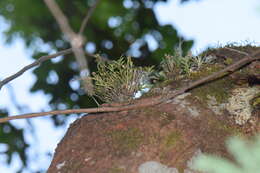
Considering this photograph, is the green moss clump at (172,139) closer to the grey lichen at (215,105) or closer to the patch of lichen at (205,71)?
the grey lichen at (215,105)

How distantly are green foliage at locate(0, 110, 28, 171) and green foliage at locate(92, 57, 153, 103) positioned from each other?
1.92 meters

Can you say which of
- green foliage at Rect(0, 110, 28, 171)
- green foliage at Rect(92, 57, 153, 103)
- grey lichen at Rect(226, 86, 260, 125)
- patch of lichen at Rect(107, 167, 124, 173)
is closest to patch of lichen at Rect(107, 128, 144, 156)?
patch of lichen at Rect(107, 167, 124, 173)

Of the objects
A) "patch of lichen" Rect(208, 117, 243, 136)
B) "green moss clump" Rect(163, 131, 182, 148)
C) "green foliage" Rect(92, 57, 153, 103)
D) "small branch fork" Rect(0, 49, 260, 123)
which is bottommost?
"patch of lichen" Rect(208, 117, 243, 136)

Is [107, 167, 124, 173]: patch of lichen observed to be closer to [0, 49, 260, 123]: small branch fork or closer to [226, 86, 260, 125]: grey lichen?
[0, 49, 260, 123]: small branch fork

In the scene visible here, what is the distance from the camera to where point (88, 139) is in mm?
1611

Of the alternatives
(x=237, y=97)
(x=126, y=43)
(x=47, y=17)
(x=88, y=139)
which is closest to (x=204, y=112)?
(x=237, y=97)

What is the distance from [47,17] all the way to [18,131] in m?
0.91

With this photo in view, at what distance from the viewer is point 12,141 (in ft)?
12.0

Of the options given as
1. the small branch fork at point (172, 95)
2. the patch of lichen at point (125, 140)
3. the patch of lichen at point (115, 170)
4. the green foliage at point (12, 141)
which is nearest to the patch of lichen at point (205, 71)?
the small branch fork at point (172, 95)

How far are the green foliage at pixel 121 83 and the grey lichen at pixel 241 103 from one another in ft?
1.19

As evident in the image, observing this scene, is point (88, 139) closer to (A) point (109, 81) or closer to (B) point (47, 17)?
(A) point (109, 81)

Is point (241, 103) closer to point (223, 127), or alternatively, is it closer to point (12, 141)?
point (223, 127)

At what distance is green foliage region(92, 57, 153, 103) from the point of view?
5.91ft

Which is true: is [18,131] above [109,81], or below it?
below
